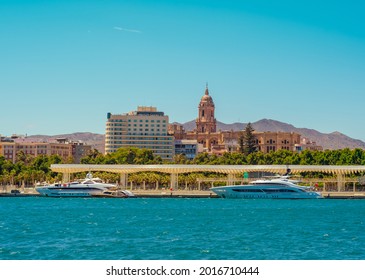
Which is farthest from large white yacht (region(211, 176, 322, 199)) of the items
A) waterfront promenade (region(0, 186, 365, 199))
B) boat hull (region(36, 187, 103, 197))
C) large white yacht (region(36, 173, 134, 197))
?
boat hull (region(36, 187, 103, 197))

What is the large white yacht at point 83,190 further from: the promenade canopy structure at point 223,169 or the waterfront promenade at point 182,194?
the promenade canopy structure at point 223,169

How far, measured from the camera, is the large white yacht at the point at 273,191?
134 meters

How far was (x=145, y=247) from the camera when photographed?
2367 inches

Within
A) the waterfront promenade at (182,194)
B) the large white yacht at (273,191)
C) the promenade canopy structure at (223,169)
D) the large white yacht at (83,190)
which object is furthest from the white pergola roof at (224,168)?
the large white yacht at (273,191)

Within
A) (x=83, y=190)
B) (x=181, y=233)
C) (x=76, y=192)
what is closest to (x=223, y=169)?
(x=83, y=190)

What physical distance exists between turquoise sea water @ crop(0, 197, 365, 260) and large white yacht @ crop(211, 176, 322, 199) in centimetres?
2505

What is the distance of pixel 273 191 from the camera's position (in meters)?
134

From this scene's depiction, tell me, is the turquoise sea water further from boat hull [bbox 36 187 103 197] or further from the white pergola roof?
the white pergola roof

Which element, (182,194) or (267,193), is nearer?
(267,193)

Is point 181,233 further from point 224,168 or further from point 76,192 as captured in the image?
point 224,168

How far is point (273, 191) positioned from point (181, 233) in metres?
65.6

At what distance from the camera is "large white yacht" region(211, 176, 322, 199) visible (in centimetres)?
13400

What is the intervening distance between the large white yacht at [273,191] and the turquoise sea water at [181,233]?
25.0 m
